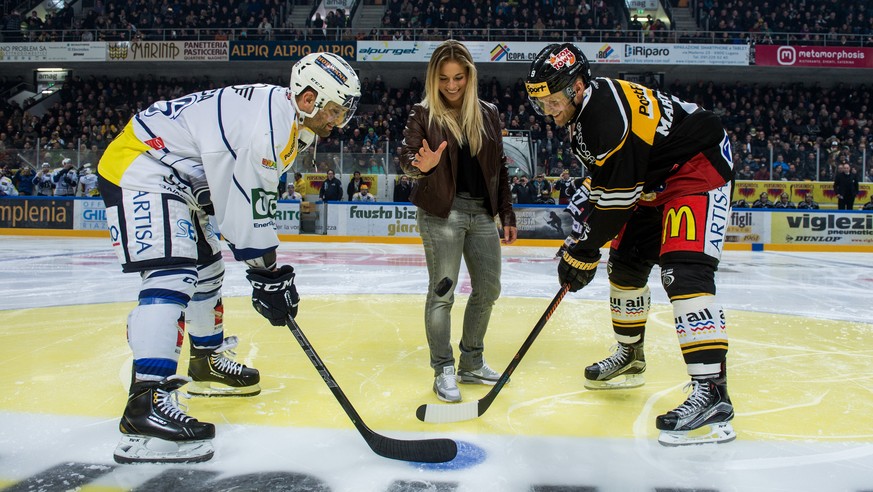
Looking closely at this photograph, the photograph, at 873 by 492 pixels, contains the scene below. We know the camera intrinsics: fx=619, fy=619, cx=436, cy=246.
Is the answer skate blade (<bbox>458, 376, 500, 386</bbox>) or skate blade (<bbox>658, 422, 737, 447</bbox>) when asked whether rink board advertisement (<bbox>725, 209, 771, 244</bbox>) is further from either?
skate blade (<bbox>658, 422, 737, 447</bbox>)

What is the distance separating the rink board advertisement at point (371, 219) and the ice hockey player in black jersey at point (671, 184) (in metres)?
9.53

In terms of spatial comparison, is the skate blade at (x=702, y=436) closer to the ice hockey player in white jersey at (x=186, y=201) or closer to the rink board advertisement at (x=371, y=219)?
the ice hockey player in white jersey at (x=186, y=201)

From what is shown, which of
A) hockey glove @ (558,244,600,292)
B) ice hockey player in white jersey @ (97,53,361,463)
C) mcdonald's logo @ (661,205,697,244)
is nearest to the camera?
ice hockey player in white jersey @ (97,53,361,463)

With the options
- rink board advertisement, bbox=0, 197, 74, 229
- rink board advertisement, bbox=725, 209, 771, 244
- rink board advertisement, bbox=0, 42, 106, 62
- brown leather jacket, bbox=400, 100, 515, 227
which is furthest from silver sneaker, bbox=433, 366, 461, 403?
rink board advertisement, bbox=0, 42, 106, 62

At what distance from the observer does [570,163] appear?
1404cm

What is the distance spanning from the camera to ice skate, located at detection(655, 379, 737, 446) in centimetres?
205

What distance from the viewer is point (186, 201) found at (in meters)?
2.14

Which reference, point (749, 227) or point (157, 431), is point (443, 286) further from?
point (749, 227)

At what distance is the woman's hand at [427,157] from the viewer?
2473 mm

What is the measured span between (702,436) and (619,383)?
649 millimetres

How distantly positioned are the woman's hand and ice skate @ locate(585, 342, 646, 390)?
3.76 feet

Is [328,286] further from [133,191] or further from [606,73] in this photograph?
[606,73]

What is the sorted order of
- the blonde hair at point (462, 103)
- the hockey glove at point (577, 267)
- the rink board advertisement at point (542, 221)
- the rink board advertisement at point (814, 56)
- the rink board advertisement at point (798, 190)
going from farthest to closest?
1. the rink board advertisement at point (814, 56)
2. the rink board advertisement at point (798, 190)
3. the rink board advertisement at point (542, 221)
4. the blonde hair at point (462, 103)
5. the hockey glove at point (577, 267)

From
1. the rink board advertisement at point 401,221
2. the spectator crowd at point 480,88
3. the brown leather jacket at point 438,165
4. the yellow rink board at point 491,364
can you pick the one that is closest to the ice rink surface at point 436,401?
the yellow rink board at point 491,364
